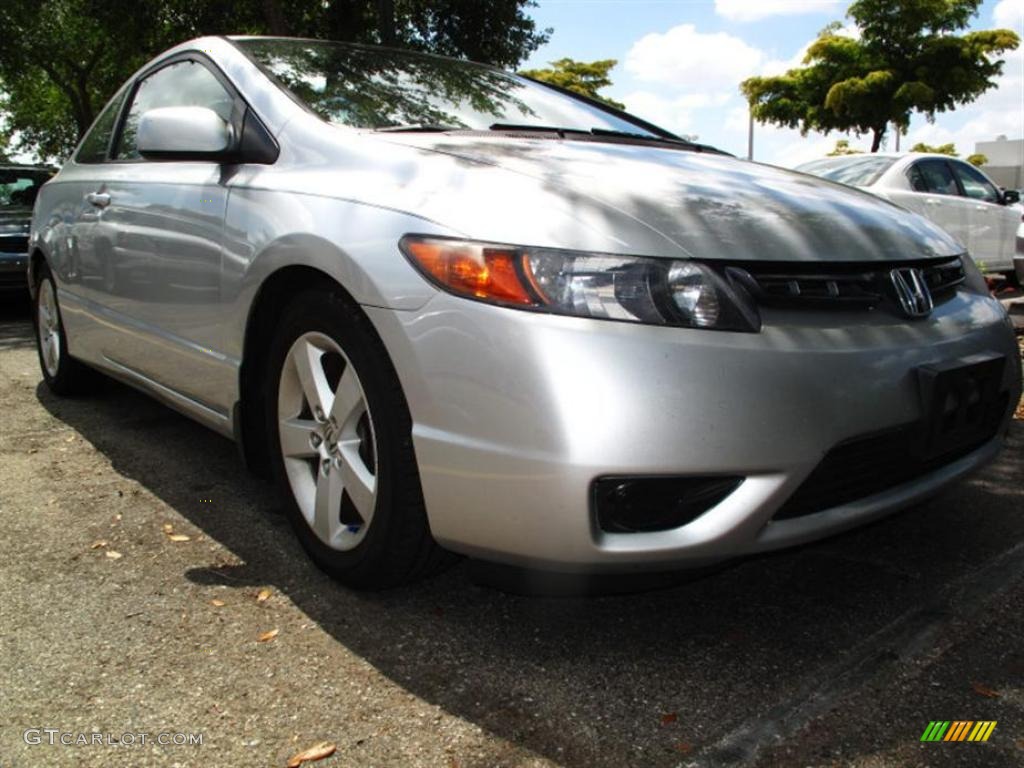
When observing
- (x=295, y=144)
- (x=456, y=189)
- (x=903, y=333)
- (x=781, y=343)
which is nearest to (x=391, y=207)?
(x=456, y=189)

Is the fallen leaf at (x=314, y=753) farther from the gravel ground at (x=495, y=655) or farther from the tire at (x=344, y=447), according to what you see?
the tire at (x=344, y=447)

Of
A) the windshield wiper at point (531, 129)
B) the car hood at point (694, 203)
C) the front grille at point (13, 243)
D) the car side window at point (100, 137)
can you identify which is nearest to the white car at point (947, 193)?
the windshield wiper at point (531, 129)

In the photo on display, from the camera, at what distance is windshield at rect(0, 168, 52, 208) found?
9078 mm

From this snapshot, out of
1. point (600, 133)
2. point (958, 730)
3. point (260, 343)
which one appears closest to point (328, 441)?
point (260, 343)

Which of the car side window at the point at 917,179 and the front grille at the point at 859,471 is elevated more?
the car side window at the point at 917,179

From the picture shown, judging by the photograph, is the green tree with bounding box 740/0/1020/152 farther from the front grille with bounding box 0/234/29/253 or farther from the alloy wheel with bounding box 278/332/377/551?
the alloy wheel with bounding box 278/332/377/551

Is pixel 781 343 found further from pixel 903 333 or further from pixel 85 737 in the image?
pixel 85 737

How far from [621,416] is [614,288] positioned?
27 cm

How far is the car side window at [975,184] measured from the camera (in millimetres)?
9648

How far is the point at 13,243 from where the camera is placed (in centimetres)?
845

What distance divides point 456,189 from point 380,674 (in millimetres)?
1134

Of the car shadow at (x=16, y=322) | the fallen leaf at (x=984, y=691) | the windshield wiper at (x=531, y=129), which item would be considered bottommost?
the car shadow at (x=16, y=322)

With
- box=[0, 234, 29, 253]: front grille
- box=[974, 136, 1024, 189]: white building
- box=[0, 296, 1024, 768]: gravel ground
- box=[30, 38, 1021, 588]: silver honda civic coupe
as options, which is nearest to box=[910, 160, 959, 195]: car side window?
box=[0, 296, 1024, 768]: gravel ground

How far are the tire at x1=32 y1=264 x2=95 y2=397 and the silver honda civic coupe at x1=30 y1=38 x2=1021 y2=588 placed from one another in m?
1.89
